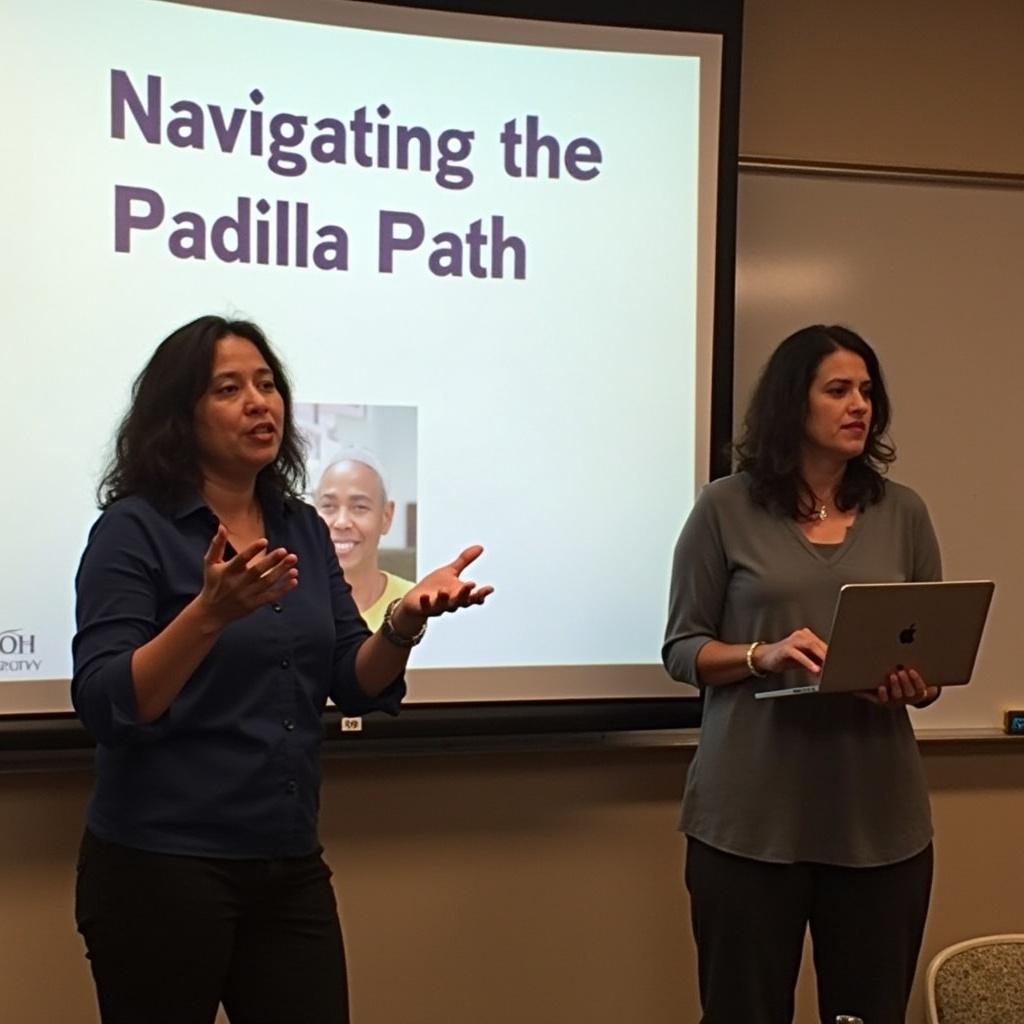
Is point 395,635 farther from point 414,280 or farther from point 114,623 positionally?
point 414,280

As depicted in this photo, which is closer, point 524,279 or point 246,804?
point 246,804

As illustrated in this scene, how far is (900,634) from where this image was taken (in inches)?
75.7

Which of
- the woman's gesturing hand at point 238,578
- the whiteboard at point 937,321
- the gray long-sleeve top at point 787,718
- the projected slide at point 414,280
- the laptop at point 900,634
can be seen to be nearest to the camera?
the woman's gesturing hand at point 238,578

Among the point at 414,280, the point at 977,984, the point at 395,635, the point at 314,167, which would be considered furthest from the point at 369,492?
the point at 977,984

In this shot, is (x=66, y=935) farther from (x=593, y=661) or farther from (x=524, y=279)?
(x=524, y=279)

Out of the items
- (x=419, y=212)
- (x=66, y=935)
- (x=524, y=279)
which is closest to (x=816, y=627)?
(x=524, y=279)

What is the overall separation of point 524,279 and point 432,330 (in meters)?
0.21

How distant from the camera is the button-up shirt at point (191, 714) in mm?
1599

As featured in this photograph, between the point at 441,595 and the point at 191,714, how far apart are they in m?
0.35

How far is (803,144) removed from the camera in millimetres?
2791

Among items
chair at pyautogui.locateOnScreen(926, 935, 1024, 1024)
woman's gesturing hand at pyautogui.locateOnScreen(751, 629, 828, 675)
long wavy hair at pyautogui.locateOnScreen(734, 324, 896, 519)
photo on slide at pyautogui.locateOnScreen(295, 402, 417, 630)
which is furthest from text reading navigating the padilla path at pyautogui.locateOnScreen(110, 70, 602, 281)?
chair at pyautogui.locateOnScreen(926, 935, 1024, 1024)

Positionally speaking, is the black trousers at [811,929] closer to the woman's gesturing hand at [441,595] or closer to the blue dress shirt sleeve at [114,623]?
the woman's gesturing hand at [441,595]

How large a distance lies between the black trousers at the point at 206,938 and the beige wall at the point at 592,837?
32.3 inches

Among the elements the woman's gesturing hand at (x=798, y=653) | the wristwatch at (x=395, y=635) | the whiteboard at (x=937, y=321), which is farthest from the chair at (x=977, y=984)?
the wristwatch at (x=395, y=635)
